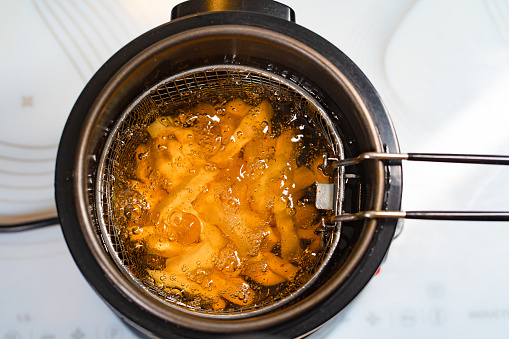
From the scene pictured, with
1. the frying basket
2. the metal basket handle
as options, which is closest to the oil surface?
the frying basket

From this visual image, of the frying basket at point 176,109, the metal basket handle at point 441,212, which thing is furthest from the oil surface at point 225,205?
the metal basket handle at point 441,212

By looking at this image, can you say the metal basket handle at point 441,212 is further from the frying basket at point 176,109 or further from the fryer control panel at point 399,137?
the fryer control panel at point 399,137

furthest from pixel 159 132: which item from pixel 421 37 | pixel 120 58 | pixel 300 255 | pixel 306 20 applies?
pixel 421 37

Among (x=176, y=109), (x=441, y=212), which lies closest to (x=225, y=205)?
(x=176, y=109)

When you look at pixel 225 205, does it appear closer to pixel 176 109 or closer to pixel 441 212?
pixel 176 109

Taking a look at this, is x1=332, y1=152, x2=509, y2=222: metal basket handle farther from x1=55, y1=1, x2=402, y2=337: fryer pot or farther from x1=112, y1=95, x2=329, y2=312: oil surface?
x1=112, y1=95, x2=329, y2=312: oil surface

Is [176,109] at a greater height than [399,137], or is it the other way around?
[399,137]

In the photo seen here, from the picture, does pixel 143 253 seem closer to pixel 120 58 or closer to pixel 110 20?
pixel 120 58
